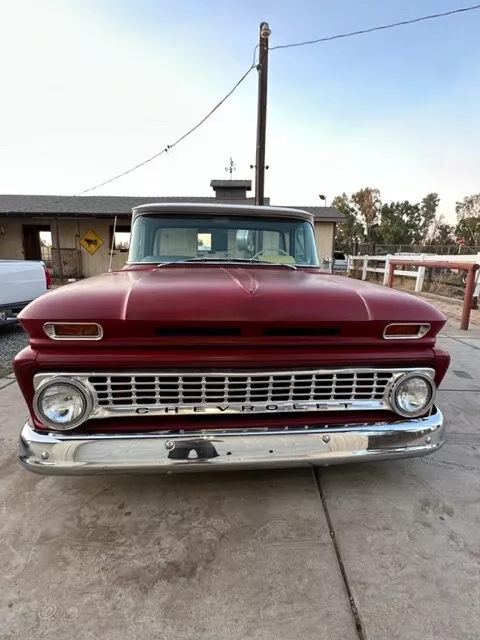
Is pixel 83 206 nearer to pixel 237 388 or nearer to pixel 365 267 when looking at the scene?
pixel 365 267

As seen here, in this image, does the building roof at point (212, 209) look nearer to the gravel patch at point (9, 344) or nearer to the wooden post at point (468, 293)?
the gravel patch at point (9, 344)

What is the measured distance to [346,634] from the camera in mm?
1437

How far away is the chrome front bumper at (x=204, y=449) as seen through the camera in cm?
167

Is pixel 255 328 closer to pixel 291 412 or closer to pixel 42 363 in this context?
pixel 291 412

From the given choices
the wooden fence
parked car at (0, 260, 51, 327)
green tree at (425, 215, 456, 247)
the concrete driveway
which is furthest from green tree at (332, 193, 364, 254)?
the concrete driveway

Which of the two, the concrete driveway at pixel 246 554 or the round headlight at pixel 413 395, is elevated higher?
the round headlight at pixel 413 395

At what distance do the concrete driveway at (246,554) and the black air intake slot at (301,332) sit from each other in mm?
1052

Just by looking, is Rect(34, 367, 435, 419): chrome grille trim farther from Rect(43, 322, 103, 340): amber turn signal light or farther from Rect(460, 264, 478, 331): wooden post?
Rect(460, 264, 478, 331): wooden post

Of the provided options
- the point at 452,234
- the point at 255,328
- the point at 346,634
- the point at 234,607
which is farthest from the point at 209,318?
the point at 452,234

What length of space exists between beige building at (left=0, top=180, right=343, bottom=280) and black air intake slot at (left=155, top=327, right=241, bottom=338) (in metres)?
13.7

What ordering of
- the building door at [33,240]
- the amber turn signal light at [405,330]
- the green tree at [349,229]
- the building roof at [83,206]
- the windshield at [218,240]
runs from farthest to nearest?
the green tree at [349,229] < the building door at [33,240] < the building roof at [83,206] < the windshield at [218,240] < the amber turn signal light at [405,330]

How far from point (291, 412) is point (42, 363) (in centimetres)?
117

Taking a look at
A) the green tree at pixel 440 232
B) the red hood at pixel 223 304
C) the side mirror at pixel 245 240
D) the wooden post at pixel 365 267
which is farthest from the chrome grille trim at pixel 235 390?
the green tree at pixel 440 232

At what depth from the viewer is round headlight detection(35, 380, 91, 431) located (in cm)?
168
